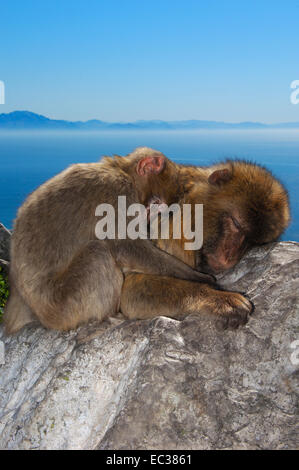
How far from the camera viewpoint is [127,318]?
283 cm

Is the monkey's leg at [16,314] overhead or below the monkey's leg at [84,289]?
below

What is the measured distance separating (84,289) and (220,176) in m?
1.14

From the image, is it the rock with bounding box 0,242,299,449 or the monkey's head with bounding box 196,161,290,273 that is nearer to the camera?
Answer: the rock with bounding box 0,242,299,449

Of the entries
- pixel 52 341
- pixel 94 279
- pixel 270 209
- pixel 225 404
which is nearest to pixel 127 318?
pixel 94 279

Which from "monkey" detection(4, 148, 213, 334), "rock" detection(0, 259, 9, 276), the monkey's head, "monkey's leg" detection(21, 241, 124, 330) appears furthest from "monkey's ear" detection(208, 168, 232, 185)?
"rock" detection(0, 259, 9, 276)

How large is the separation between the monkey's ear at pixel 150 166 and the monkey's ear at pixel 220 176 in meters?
0.35

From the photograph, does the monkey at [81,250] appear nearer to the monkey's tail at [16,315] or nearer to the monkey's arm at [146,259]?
the monkey's arm at [146,259]

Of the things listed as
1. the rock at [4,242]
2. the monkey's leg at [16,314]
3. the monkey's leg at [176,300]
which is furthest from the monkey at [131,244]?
the rock at [4,242]

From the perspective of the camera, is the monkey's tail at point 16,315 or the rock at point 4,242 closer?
the monkey's tail at point 16,315

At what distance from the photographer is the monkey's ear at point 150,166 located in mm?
3086

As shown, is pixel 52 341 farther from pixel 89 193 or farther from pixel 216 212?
pixel 216 212

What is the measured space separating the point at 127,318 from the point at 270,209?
3.69 ft

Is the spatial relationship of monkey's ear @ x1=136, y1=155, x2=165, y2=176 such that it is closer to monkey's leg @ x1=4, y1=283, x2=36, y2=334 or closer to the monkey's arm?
the monkey's arm

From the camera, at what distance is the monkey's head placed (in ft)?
9.50
